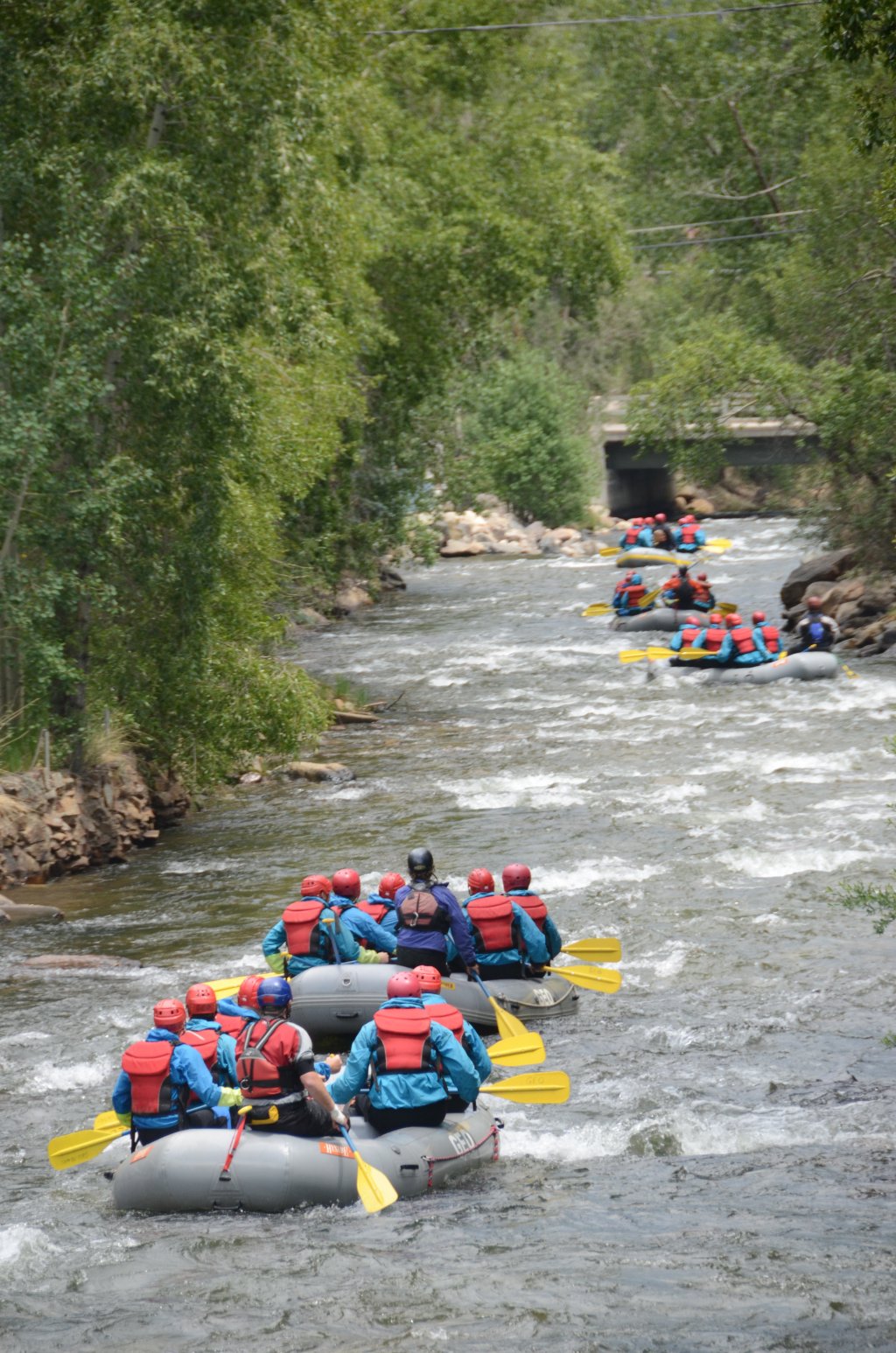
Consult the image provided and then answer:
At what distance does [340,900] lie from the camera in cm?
1145

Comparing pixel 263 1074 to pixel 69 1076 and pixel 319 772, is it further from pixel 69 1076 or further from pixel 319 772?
pixel 319 772

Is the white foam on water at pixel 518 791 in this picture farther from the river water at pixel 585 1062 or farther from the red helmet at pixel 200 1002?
the red helmet at pixel 200 1002

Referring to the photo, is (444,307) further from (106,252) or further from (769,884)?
(769,884)

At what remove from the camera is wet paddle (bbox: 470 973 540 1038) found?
426 inches

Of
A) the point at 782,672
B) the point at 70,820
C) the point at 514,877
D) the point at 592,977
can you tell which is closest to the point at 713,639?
the point at 782,672

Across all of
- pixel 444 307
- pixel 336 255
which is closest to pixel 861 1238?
pixel 336 255

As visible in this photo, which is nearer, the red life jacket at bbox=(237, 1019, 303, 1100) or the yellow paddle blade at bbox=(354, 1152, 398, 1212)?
the yellow paddle blade at bbox=(354, 1152, 398, 1212)

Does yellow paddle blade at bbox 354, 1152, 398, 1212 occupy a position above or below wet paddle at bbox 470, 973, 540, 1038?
above

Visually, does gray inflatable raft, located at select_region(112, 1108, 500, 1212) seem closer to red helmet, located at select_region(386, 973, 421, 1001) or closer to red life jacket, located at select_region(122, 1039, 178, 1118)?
red life jacket, located at select_region(122, 1039, 178, 1118)

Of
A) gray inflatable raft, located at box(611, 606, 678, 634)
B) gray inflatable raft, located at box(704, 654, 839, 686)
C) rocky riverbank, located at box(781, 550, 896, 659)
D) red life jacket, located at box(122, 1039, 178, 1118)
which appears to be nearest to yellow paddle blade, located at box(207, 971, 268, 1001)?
red life jacket, located at box(122, 1039, 178, 1118)

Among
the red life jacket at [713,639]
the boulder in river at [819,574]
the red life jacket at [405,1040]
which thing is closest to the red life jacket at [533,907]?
the red life jacket at [405,1040]

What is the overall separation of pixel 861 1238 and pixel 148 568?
10272 mm

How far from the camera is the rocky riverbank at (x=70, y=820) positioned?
15055mm

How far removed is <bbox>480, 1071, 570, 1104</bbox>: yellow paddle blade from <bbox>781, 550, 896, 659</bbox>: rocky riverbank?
17.5m
